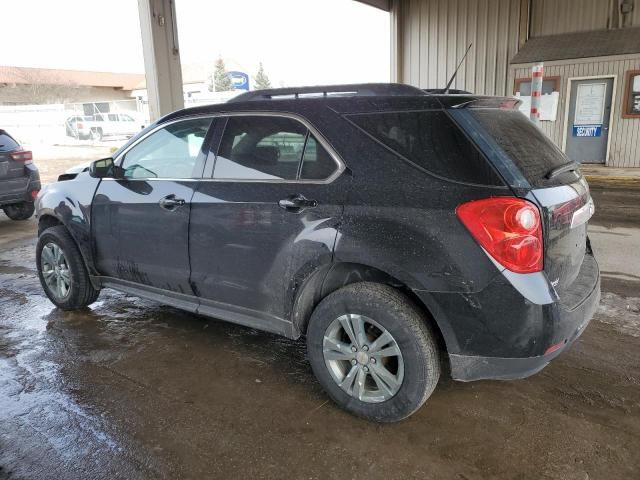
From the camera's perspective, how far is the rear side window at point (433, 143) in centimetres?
247

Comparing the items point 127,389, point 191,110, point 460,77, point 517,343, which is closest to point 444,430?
point 517,343

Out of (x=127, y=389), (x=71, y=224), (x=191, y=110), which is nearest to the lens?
(x=127, y=389)

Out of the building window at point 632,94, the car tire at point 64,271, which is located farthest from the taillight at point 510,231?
the building window at point 632,94

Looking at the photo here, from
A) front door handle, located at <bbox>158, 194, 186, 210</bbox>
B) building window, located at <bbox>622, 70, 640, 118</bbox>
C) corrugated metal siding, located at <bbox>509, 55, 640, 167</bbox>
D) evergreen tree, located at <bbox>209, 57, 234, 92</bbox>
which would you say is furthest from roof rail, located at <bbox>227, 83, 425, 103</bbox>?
evergreen tree, located at <bbox>209, 57, 234, 92</bbox>

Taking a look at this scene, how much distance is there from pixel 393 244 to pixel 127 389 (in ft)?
6.35

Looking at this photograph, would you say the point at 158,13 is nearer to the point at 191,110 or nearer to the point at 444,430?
the point at 191,110

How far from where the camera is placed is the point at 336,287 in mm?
2943

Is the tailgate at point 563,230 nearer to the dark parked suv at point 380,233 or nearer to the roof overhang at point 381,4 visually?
the dark parked suv at point 380,233

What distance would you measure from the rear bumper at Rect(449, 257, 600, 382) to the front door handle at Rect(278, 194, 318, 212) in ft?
3.55

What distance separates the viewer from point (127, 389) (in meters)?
3.25

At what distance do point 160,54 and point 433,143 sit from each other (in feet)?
22.9

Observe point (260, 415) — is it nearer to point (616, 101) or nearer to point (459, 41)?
point (616, 101)

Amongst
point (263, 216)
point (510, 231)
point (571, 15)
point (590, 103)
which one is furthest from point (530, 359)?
point (571, 15)

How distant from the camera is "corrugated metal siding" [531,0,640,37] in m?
13.5
